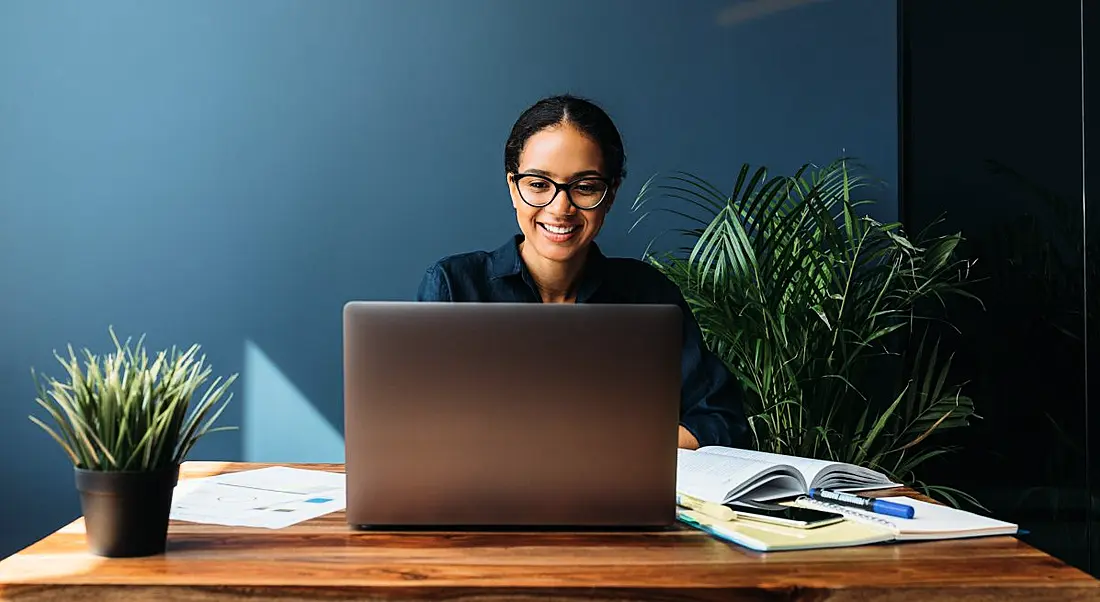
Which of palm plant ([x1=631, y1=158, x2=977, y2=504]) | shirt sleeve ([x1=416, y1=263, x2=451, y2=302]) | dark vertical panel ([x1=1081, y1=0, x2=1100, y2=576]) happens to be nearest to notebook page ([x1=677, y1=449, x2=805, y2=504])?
shirt sleeve ([x1=416, y1=263, x2=451, y2=302])

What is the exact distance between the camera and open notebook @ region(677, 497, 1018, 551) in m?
1.17

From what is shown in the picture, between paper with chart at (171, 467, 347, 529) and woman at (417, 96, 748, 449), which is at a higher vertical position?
woman at (417, 96, 748, 449)

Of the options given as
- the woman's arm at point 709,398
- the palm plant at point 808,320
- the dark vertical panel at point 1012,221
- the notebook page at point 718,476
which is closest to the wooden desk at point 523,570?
the notebook page at point 718,476

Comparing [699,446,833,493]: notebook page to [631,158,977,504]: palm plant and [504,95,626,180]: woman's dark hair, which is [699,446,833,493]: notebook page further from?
[631,158,977,504]: palm plant

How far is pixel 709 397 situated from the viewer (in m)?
2.04

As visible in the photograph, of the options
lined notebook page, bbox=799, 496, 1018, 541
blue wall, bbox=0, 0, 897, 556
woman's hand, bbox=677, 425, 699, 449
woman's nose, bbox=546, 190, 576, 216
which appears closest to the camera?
lined notebook page, bbox=799, 496, 1018, 541

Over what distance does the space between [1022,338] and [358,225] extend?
197 centimetres

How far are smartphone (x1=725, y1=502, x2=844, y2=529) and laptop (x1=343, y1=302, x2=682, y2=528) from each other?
0.16 meters

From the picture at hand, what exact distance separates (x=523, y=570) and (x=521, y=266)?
1.26m

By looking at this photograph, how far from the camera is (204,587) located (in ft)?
3.26

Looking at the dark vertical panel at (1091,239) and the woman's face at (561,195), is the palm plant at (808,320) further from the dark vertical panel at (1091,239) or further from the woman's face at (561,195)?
the woman's face at (561,195)

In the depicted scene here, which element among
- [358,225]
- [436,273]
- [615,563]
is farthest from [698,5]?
[615,563]

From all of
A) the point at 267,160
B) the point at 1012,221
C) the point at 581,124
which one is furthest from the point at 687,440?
the point at 267,160

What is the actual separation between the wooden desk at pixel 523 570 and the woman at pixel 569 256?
2.77ft
